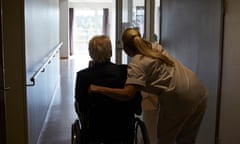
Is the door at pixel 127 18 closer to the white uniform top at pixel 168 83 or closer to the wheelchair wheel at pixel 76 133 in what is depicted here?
the white uniform top at pixel 168 83

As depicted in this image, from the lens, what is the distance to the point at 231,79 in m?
2.95

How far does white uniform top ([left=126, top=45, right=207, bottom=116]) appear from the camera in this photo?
243 centimetres

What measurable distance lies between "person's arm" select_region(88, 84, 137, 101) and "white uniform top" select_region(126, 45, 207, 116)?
6 centimetres

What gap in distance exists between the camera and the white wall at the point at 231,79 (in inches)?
113

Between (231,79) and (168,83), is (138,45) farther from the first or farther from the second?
(231,79)

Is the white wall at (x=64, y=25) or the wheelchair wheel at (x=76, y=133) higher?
the white wall at (x=64, y=25)

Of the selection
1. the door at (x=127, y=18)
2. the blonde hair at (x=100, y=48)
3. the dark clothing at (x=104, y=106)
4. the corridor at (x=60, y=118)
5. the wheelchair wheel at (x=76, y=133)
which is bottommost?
the corridor at (x=60, y=118)

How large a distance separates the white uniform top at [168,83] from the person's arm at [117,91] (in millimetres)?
55

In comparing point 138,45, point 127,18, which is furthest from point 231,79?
point 127,18

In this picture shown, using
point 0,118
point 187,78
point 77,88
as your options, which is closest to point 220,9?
point 187,78

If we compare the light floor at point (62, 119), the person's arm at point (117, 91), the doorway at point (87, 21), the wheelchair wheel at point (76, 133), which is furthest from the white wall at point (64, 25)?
the person's arm at point (117, 91)

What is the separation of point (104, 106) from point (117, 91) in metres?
0.18

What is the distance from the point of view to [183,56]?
160 inches

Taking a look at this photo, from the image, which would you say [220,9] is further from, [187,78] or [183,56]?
[183,56]
